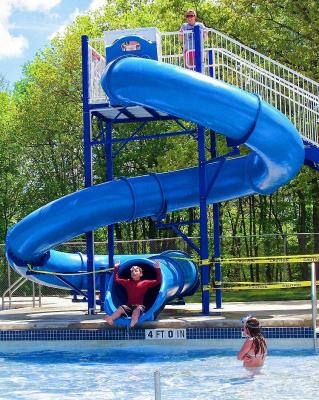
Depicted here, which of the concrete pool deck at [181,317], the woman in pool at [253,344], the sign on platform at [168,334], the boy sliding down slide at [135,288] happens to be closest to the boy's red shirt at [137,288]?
the boy sliding down slide at [135,288]

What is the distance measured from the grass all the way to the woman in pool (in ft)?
31.2

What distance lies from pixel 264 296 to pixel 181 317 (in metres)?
7.42

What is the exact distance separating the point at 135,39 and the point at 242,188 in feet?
12.0

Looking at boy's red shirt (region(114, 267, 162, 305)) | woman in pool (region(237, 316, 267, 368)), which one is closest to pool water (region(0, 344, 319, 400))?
woman in pool (region(237, 316, 267, 368))

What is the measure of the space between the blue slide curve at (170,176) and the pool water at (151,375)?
4.98 ft

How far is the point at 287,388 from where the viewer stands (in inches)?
389

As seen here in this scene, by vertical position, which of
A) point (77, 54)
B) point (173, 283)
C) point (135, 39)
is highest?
point (77, 54)

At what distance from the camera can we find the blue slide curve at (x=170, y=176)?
1395cm

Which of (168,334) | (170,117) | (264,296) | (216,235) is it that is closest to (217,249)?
(216,235)

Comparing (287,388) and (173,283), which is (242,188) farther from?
(287,388)

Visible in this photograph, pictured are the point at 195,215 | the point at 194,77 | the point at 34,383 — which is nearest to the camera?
the point at 34,383

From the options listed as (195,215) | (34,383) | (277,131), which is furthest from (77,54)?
(34,383)

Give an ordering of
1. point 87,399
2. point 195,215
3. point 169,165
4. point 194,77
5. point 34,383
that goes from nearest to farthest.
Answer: point 87,399
point 34,383
point 194,77
point 169,165
point 195,215

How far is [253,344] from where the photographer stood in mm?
10969
